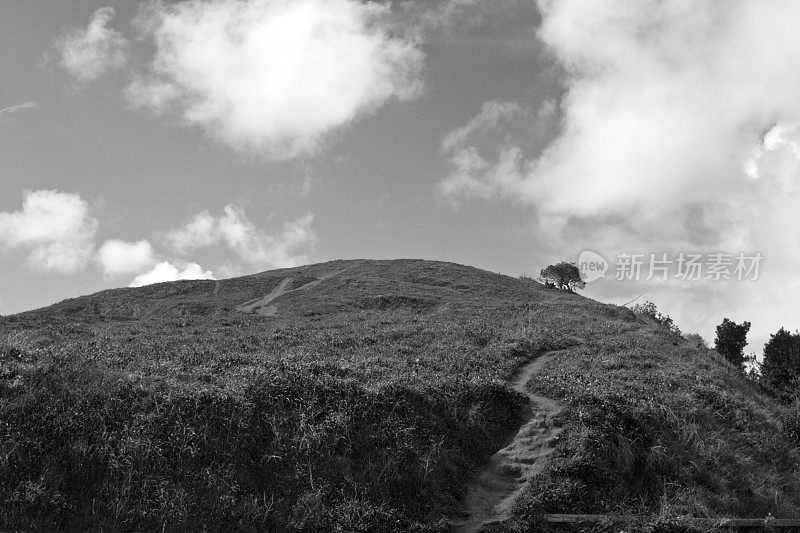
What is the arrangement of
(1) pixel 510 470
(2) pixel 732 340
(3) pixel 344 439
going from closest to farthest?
(3) pixel 344 439 < (1) pixel 510 470 < (2) pixel 732 340

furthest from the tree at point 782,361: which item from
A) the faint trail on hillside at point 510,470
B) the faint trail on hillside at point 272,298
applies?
the faint trail on hillside at point 272,298

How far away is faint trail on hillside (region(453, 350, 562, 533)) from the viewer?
12.0m

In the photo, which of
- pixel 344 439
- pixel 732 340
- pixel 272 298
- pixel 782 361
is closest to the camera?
pixel 344 439

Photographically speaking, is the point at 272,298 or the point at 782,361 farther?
the point at 272,298

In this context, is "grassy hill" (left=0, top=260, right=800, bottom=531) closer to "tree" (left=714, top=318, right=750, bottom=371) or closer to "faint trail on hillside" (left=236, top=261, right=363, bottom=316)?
"faint trail on hillside" (left=236, top=261, right=363, bottom=316)

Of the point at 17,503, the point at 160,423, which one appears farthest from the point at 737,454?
the point at 17,503

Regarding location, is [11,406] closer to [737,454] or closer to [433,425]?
[433,425]

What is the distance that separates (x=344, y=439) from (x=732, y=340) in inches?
1846

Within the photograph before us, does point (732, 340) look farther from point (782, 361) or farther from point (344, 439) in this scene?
point (344, 439)

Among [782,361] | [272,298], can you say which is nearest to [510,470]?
[782,361]

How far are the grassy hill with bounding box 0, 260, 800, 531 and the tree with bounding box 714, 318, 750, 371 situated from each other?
94.4ft

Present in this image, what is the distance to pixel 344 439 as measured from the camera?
1255 centimetres

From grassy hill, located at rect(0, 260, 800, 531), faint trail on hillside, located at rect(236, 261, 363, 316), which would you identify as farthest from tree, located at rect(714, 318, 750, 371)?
faint trail on hillside, located at rect(236, 261, 363, 316)

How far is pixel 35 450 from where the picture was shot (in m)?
11.1
